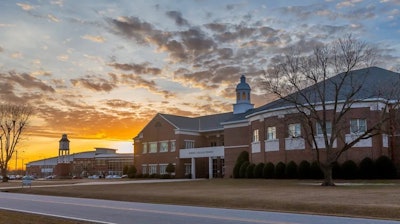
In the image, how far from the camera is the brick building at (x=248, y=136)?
44.9 m

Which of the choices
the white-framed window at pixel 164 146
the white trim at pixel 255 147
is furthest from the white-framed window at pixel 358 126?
the white-framed window at pixel 164 146

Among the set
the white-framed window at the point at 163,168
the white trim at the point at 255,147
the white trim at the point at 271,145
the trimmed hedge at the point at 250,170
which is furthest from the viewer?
the white-framed window at the point at 163,168

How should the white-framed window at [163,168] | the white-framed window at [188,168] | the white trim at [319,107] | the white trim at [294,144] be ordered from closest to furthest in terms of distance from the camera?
the white trim at [319,107]
the white trim at [294,144]
the white-framed window at [188,168]
the white-framed window at [163,168]

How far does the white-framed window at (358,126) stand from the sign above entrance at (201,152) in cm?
2511

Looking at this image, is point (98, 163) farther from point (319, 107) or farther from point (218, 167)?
point (319, 107)

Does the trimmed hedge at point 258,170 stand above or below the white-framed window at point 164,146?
below

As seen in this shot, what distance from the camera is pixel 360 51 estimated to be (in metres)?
35.3

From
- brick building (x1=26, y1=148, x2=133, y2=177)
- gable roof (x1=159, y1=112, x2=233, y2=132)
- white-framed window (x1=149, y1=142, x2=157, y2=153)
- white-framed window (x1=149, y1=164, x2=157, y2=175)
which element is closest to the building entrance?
gable roof (x1=159, y1=112, x2=233, y2=132)

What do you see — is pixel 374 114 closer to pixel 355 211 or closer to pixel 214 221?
pixel 355 211

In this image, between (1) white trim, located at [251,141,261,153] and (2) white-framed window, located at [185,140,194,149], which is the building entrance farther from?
(1) white trim, located at [251,141,261,153]

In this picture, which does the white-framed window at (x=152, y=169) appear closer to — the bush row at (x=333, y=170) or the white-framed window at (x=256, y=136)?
the white-framed window at (x=256, y=136)

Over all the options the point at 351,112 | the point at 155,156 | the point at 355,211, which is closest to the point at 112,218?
the point at 355,211

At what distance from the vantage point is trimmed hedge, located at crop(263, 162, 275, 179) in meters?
49.1

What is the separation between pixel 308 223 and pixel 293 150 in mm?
36168
